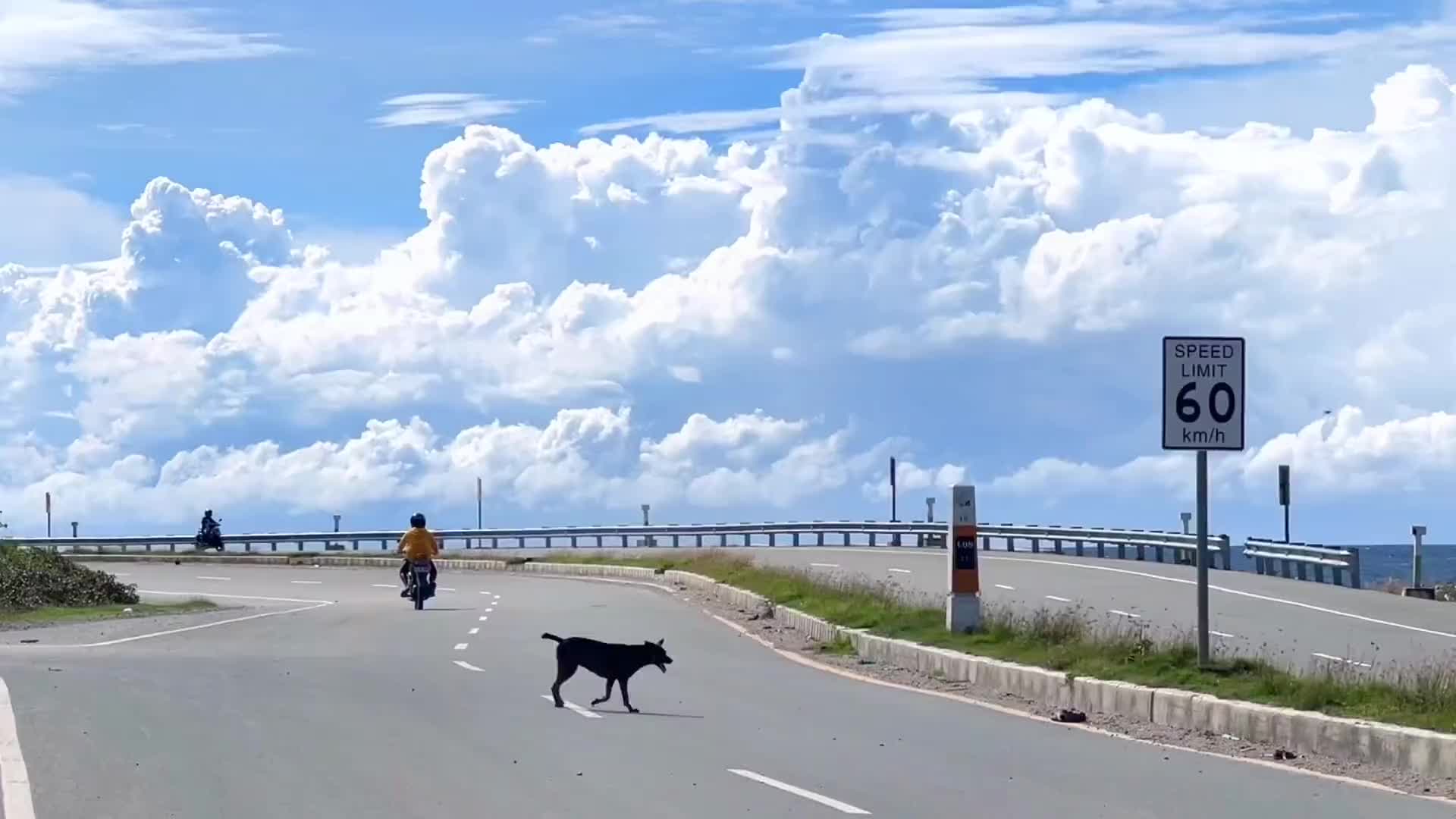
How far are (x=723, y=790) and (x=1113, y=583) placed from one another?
2901 centimetres

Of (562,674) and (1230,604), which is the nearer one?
(562,674)

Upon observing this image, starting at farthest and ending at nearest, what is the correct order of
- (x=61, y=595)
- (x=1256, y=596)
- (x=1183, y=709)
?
(x=61, y=595), (x=1256, y=596), (x=1183, y=709)

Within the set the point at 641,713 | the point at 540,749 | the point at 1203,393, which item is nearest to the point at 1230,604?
the point at 1203,393

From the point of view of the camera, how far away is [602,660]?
17203mm

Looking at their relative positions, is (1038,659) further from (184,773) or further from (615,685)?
Result: (184,773)

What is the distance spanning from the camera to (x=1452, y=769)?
12.6 meters

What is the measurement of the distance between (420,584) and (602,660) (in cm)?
2034

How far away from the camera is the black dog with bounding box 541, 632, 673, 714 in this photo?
17.1 meters

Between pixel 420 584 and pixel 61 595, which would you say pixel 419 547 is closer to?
pixel 420 584

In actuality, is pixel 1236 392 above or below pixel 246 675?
above

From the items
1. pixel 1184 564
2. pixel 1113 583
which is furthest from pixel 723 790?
pixel 1184 564

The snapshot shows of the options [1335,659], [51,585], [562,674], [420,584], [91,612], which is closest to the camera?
[562,674]

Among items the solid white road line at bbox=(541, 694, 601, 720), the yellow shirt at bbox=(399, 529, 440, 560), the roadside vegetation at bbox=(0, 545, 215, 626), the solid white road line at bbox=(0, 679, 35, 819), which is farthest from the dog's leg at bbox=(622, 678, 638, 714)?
the roadside vegetation at bbox=(0, 545, 215, 626)

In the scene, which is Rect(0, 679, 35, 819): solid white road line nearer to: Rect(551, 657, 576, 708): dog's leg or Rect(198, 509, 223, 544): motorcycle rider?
Rect(551, 657, 576, 708): dog's leg
